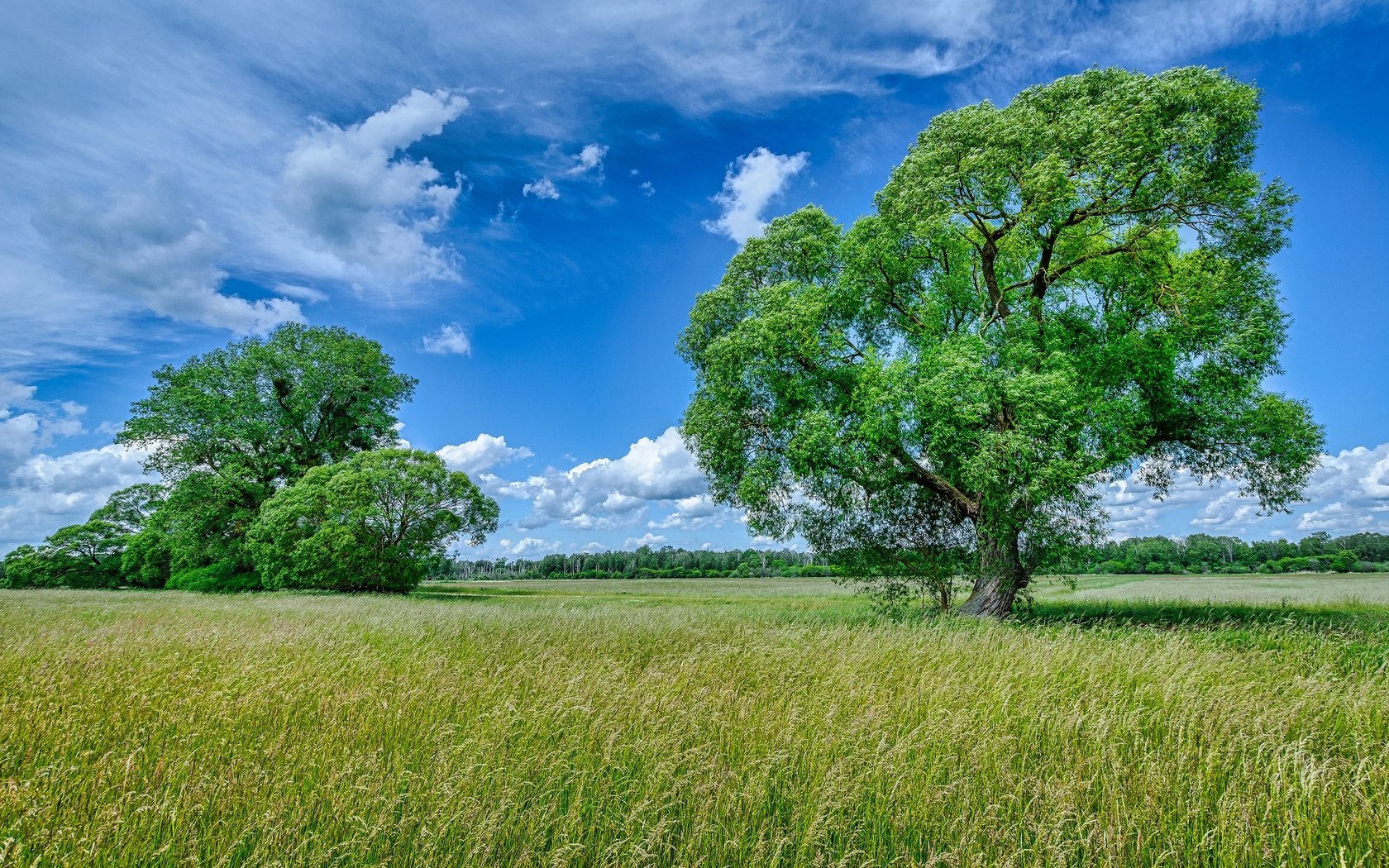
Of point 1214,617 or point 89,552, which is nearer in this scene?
point 1214,617

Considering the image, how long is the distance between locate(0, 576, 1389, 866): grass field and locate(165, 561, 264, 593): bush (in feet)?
114

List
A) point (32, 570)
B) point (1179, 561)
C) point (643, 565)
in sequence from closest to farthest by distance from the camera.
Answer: point (32, 570), point (1179, 561), point (643, 565)

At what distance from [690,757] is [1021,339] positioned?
47.4 ft

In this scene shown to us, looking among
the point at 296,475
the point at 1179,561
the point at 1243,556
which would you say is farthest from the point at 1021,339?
the point at 1243,556

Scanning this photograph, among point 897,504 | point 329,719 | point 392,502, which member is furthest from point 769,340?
point 392,502

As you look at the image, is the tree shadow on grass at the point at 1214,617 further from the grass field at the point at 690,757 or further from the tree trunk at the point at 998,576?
the grass field at the point at 690,757

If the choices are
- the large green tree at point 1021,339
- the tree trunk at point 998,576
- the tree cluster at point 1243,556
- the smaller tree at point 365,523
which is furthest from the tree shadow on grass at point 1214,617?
the tree cluster at point 1243,556

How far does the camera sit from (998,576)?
615 inches

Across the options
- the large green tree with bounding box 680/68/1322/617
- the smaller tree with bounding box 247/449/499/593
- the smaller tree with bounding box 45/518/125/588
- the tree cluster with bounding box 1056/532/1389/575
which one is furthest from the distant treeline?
the large green tree with bounding box 680/68/1322/617

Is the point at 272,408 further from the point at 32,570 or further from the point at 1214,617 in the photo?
the point at 1214,617

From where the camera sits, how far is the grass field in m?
3.72

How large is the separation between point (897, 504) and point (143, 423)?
4252 centimetres

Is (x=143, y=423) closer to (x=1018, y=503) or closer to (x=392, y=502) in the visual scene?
(x=392, y=502)

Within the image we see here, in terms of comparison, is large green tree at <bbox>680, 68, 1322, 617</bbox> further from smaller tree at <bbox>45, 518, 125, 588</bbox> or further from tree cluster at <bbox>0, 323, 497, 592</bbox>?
smaller tree at <bbox>45, 518, 125, 588</bbox>
